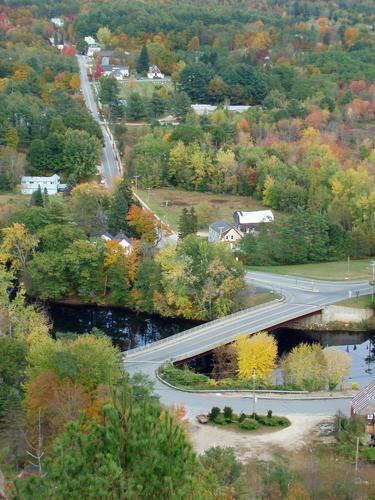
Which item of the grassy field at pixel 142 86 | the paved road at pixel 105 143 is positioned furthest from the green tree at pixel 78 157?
the grassy field at pixel 142 86

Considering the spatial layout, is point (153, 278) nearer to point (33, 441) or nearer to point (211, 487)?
point (33, 441)

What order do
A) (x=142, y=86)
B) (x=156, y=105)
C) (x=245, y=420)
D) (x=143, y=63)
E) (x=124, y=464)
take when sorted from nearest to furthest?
(x=124, y=464) < (x=245, y=420) < (x=156, y=105) < (x=142, y=86) < (x=143, y=63)

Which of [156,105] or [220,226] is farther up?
[156,105]

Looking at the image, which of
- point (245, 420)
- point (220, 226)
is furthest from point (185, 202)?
point (245, 420)

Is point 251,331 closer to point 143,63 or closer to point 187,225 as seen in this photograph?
point 187,225

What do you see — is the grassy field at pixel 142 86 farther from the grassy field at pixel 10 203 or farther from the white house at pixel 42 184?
the grassy field at pixel 10 203

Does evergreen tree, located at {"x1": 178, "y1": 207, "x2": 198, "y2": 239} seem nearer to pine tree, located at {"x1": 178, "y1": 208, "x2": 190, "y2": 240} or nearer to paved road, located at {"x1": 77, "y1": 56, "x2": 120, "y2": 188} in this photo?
pine tree, located at {"x1": 178, "y1": 208, "x2": 190, "y2": 240}
